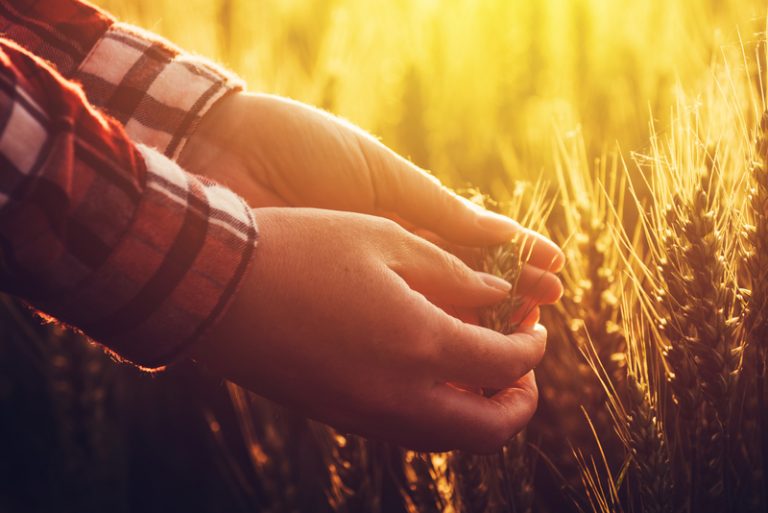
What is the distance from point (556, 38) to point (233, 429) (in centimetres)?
165

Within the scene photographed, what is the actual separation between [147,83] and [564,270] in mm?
961

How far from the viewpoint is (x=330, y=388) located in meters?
0.97

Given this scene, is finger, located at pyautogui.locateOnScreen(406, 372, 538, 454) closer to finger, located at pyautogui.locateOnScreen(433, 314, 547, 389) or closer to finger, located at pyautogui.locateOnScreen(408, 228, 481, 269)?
finger, located at pyautogui.locateOnScreen(433, 314, 547, 389)

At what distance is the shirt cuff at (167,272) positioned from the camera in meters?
0.89

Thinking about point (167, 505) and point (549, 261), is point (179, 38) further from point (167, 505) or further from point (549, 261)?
point (549, 261)

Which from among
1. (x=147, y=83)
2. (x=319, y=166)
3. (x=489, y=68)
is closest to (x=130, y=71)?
(x=147, y=83)

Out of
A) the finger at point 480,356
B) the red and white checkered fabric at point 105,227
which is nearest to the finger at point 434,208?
the finger at point 480,356

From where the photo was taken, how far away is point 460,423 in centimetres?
102

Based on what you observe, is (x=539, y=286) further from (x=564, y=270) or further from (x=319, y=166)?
(x=319, y=166)

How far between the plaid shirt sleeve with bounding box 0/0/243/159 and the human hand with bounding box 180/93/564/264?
0.30 ft

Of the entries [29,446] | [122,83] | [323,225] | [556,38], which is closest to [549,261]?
[323,225]

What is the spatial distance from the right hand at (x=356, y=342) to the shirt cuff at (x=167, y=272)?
0.03 m

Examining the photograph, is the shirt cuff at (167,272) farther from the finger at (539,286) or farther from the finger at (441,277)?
the finger at (539,286)

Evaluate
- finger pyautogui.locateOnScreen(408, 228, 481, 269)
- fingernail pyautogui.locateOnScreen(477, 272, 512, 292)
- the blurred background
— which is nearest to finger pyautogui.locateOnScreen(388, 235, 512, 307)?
fingernail pyautogui.locateOnScreen(477, 272, 512, 292)
